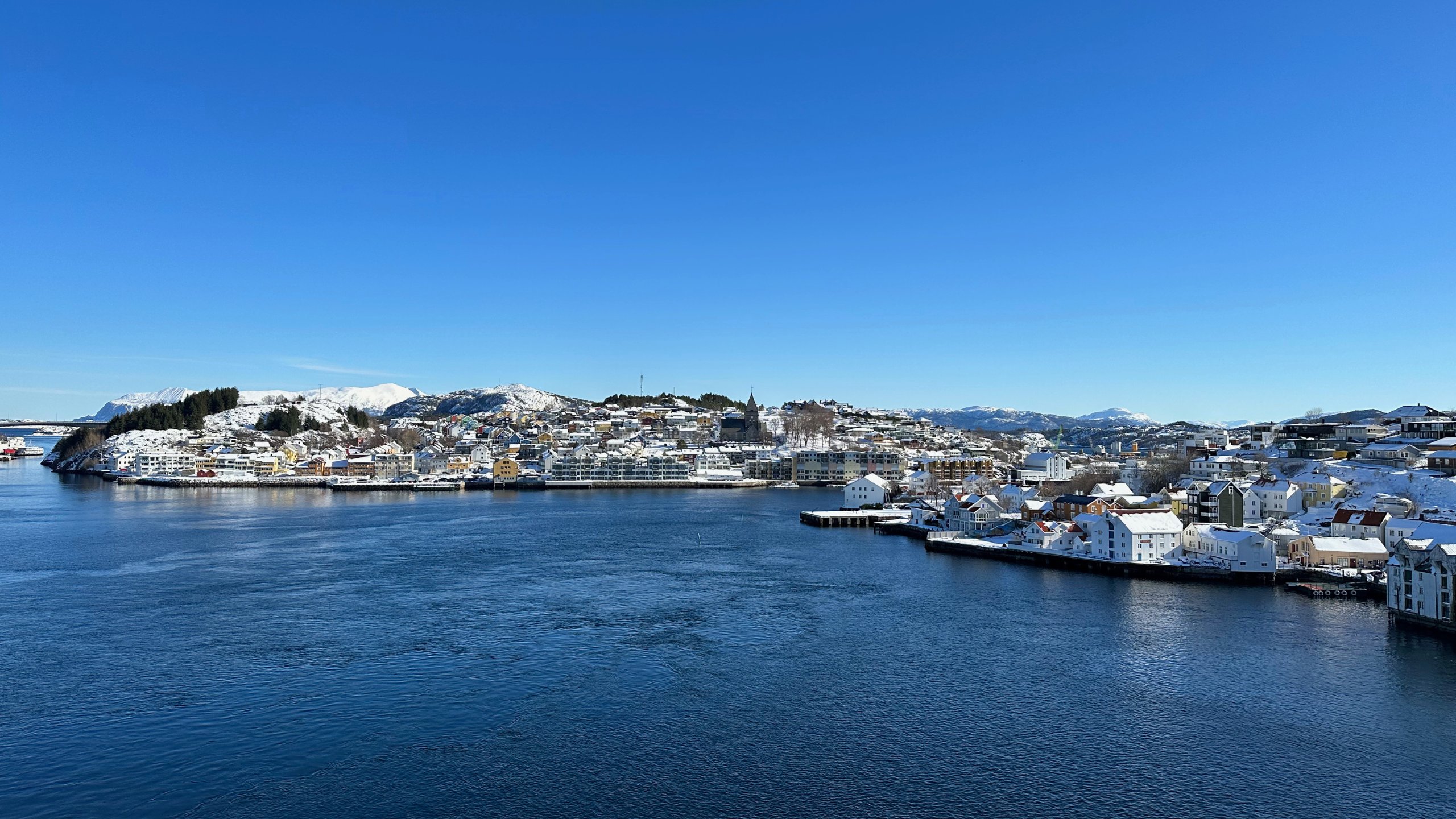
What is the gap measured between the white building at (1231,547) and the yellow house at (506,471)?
33.0 metres

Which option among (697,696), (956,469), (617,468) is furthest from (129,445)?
Result: (697,696)

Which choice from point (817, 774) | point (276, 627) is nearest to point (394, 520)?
point (276, 627)

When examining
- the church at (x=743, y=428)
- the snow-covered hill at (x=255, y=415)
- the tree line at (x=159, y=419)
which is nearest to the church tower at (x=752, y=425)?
the church at (x=743, y=428)

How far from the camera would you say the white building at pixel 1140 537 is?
16.1m

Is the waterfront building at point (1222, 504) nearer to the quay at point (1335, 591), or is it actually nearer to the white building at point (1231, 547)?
the white building at point (1231, 547)

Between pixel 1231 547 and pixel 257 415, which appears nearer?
pixel 1231 547

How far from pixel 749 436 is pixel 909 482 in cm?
3074

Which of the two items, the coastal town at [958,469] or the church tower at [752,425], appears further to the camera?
the church tower at [752,425]

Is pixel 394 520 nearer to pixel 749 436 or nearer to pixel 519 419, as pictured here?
pixel 749 436

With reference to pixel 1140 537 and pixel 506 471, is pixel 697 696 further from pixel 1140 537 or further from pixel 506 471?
pixel 506 471

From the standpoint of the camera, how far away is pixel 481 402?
333 feet

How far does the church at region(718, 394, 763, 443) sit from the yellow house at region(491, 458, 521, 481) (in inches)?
878

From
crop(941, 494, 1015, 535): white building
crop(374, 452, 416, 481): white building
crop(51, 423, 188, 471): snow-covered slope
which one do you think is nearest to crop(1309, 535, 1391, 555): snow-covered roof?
crop(941, 494, 1015, 535): white building

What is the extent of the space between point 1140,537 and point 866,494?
13.8 meters
